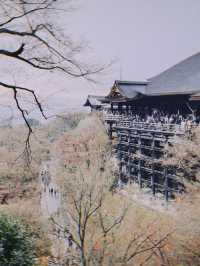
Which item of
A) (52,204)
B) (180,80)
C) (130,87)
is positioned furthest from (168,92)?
(52,204)

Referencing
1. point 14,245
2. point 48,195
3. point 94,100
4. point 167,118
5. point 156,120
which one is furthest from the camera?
point 94,100

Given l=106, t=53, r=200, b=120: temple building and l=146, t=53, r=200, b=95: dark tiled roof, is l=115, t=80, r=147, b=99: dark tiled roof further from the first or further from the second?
l=146, t=53, r=200, b=95: dark tiled roof

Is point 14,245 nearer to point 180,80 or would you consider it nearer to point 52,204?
point 180,80

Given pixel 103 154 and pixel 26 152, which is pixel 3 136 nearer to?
pixel 103 154

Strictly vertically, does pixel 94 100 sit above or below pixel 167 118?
above

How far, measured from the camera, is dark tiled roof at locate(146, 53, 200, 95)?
71.7 ft

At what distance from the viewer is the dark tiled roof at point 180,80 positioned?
21844 mm

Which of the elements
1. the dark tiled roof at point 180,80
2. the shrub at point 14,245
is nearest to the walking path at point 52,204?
the dark tiled roof at point 180,80

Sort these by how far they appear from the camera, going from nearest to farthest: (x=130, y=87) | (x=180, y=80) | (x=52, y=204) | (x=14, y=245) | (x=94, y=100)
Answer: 1. (x=14, y=245)
2. (x=180, y=80)
3. (x=130, y=87)
4. (x=52, y=204)
5. (x=94, y=100)

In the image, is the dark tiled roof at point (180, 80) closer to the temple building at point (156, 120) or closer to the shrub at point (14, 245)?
the temple building at point (156, 120)

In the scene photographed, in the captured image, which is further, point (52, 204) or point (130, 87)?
point (52, 204)

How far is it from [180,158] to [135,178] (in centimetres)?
1014

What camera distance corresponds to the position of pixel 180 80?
23844 millimetres

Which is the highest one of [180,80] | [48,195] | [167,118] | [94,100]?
[180,80]
